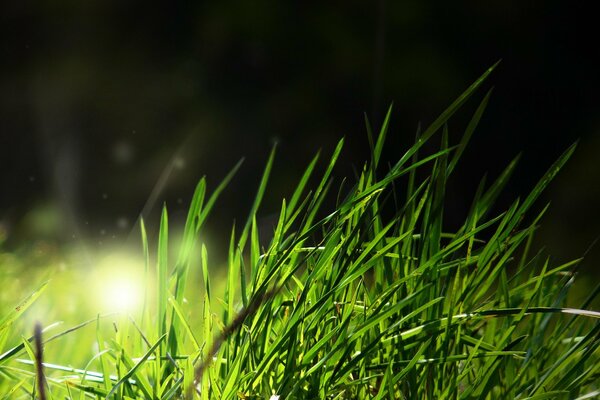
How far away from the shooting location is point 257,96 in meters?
3.16

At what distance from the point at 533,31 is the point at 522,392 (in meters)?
2.59

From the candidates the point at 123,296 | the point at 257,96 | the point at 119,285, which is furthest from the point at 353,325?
the point at 257,96

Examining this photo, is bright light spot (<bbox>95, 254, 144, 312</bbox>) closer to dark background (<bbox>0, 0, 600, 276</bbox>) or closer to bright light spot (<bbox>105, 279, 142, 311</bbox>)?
bright light spot (<bbox>105, 279, 142, 311</bbox>)

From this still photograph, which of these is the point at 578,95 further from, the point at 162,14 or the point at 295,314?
the point at 295,314

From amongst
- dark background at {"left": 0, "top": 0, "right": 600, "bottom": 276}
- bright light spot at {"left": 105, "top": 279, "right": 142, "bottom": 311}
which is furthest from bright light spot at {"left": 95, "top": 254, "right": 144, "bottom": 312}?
dark background at {"left": 0, "top": 0, "right": 600, "bottom": 276}

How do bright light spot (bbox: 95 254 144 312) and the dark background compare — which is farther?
the dark background

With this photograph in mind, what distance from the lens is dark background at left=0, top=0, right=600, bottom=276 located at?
302cm

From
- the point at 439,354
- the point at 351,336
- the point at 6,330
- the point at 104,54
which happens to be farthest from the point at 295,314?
the point at 104,54

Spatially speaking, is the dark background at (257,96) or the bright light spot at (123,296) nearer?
the bright light spot at (123,296)

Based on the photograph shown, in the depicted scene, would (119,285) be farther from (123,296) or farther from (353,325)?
(353,325)

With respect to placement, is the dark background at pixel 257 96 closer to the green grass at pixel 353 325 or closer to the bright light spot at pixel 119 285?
the bright light spot at pixel 119 285

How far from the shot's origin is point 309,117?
121 inches

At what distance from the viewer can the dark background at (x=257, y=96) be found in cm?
302

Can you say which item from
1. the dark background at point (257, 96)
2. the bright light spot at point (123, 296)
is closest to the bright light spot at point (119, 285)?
the bright light spot at point (123, 296)
